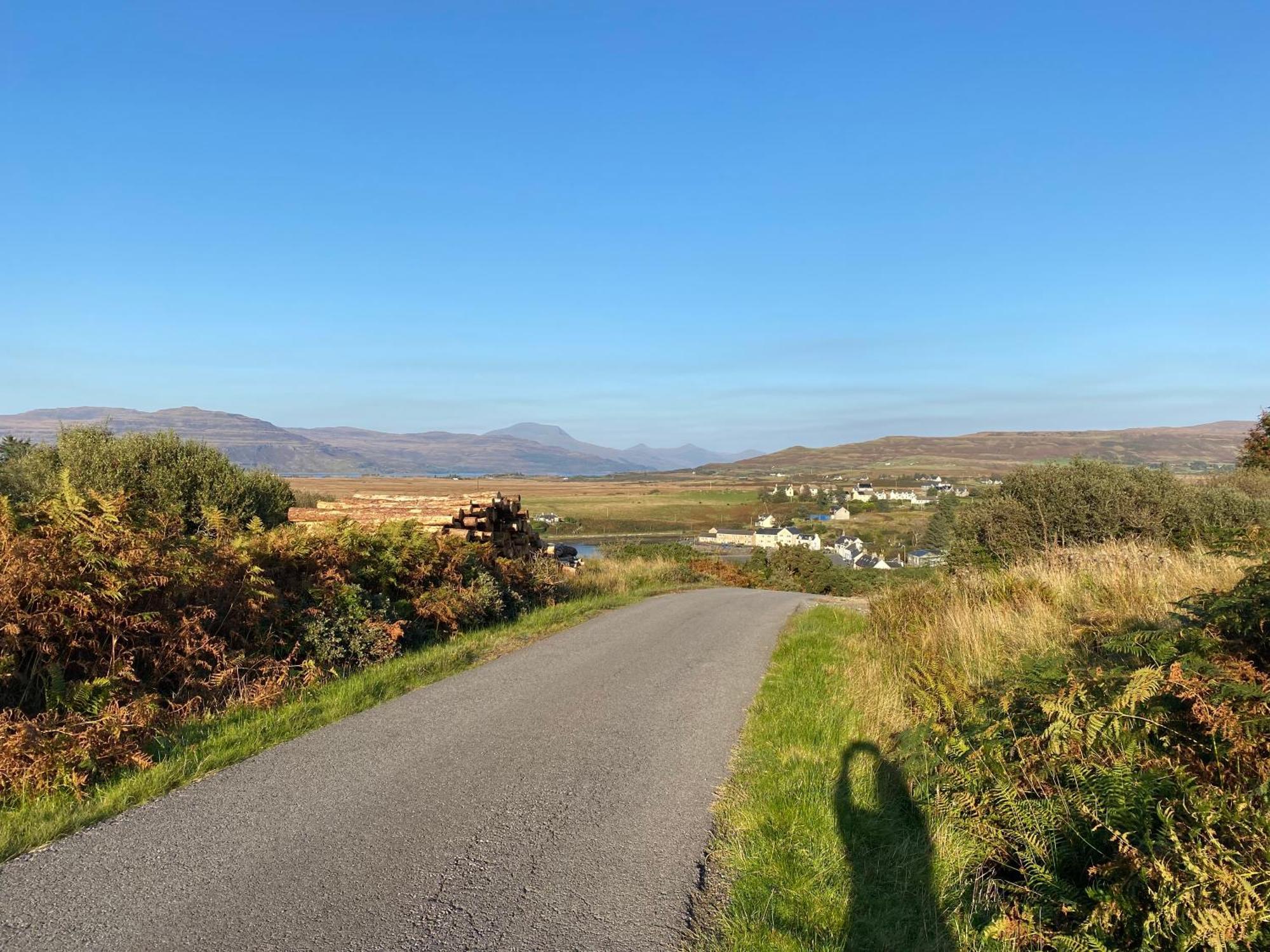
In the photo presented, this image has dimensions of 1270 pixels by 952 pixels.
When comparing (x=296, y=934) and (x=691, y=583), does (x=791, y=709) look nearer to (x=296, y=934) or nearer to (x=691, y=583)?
(x=296, y=934)

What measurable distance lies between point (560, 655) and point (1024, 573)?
303 inches

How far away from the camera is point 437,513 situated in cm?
1508

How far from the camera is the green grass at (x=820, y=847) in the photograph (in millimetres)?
3582

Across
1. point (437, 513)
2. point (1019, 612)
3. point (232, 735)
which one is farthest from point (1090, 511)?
point (232, 735)

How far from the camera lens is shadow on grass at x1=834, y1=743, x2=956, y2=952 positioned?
3604mm

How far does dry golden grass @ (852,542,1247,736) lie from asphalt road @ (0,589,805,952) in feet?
8.59

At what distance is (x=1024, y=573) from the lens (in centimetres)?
1187

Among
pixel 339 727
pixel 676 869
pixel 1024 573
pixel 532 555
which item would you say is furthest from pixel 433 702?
pixel 532 555

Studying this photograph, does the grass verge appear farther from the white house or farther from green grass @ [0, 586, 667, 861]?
the white house

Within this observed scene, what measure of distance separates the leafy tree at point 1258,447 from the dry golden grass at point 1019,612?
20.6 metres

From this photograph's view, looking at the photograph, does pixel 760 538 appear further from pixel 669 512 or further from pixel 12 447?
pixel 12 447

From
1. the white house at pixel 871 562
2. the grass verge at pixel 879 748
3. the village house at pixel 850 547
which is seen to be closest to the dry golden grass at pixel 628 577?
the grass verge at pixel 879 748

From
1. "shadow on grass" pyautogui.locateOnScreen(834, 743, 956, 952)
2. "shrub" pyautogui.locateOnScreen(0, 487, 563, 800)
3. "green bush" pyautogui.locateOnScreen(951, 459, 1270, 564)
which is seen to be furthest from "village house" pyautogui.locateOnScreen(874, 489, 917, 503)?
"shadow on grass" pyautogui.locateOnScreen(834, 743, 956, 952)

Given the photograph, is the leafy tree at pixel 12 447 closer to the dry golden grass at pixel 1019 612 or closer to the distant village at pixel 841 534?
the dry golden grass at pixel 1019 612
